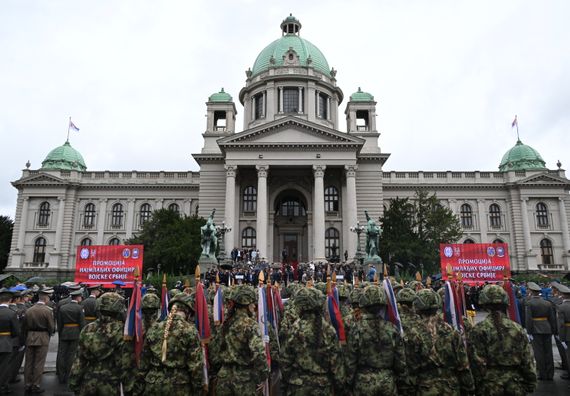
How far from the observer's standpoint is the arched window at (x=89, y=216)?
1932 inches

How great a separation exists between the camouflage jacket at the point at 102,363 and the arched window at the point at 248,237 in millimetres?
36001

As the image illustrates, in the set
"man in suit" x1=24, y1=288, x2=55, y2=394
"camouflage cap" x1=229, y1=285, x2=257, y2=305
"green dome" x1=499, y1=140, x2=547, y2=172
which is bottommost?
"man in suit" x1=24, y1=288, x2=55, y2=394

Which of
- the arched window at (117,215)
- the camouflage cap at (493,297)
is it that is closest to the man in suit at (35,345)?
the camouflage cap at (493,297)

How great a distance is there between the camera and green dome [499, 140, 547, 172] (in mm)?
50156

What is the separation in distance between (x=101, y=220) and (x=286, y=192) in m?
21.9

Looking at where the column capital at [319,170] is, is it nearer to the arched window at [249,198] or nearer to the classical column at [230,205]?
the arched window at [249,198]

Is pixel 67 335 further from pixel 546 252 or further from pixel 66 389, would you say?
pixel 546 252

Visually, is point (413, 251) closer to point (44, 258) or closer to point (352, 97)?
point (352, 97)

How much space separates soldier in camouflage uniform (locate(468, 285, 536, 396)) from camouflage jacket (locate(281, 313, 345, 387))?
6.31 ft

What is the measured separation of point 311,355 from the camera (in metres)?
5.44

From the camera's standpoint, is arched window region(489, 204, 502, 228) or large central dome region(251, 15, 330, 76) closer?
arched window region(489, 204, 502, 228)

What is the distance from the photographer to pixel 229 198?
38.5 meters

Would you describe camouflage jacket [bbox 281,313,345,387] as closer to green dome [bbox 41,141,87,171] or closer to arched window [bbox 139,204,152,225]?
arched window [bbox 139,204,152,225]

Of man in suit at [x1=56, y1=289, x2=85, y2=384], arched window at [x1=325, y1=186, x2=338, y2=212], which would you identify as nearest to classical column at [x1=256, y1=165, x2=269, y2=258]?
arched window at [x1=325, y1=186, x2=338, y2=212]
